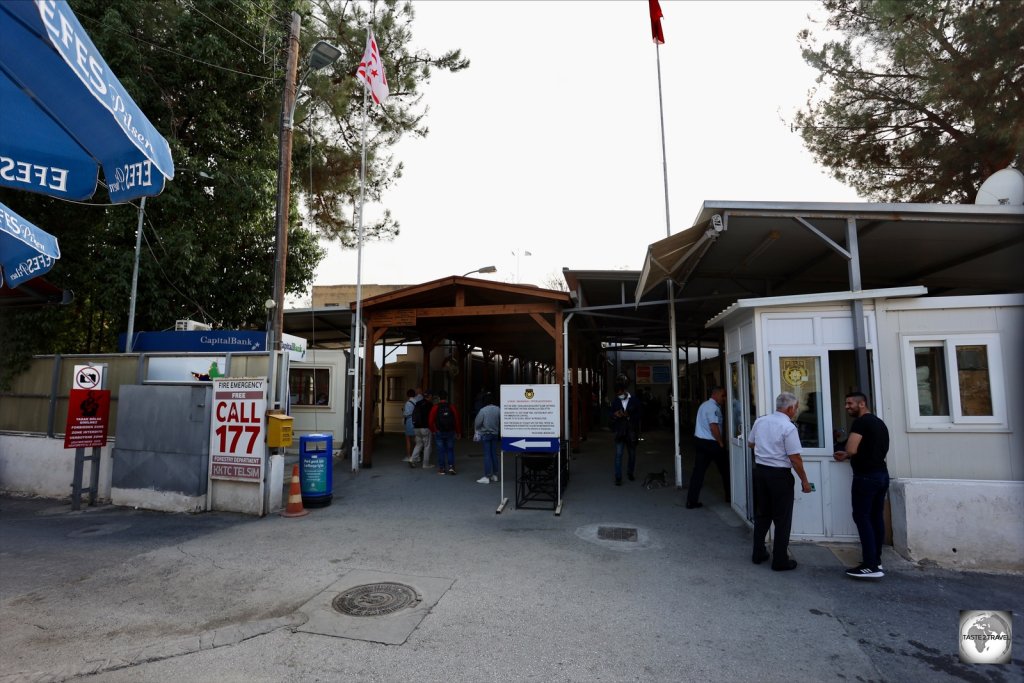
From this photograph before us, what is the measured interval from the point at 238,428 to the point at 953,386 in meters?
9.37

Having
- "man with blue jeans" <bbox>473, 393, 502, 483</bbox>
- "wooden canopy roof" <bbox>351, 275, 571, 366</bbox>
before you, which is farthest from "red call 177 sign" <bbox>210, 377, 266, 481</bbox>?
"wooden canopy roof" <bbox>351, 275, 571, 366</bbox>

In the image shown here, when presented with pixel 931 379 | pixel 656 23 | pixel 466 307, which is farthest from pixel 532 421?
pixel 656 23

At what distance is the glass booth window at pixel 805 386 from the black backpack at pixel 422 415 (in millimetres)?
7624

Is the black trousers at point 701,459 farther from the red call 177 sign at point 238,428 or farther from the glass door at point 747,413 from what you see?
the red call 177 sign at point 238,428

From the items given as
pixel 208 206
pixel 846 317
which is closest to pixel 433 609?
pixel 846 317

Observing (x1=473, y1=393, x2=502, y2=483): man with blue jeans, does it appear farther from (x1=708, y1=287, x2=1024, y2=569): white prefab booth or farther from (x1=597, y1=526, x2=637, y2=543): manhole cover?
(x1=708, y1=287, x2=1024, y2=569): white prefab booth

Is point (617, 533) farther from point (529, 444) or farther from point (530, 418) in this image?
point (530, 418)

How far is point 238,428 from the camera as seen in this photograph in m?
8.31

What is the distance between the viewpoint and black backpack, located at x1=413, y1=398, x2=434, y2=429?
40.3 ft

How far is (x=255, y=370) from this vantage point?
31.4ft

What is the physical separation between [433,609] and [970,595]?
492cm

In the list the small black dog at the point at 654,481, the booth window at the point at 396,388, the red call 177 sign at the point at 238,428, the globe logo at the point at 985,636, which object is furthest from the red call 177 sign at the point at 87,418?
the booth window at the point at 396,388

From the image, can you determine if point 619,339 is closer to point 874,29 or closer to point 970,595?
point 874,29

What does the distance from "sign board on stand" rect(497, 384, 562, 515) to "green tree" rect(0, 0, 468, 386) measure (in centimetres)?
895
